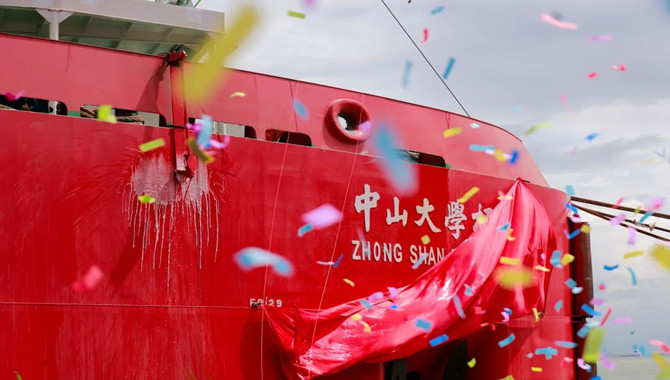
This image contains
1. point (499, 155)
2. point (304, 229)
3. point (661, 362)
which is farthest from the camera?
point (499, 155)

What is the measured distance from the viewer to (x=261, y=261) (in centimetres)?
697

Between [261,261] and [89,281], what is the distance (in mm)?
1396

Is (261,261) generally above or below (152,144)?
below

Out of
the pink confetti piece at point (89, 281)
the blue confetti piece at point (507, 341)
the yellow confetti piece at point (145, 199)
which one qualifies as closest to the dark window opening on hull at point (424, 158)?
the blue confetti piece at point (507, 341)

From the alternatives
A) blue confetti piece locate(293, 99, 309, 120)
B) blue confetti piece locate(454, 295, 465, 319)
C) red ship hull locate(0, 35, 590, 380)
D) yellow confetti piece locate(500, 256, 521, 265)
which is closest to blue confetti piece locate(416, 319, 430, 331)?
blue confetti piece locate(454, 295, 465, 319)

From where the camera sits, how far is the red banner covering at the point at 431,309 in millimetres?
6770

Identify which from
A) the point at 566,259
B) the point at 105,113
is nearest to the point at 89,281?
the point at 105,113

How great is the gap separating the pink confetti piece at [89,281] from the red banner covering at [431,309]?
136 centimetres

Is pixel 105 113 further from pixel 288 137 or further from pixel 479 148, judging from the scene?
pixel 479 148

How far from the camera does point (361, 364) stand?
706cm

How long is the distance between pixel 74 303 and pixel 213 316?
1.06 m

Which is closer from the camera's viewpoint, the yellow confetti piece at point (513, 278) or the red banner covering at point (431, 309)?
the red banner covering at point (431, 309)

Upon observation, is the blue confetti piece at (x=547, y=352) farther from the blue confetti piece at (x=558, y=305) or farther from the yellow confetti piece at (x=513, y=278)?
the yellow confetti piece at (x=513, y=278)

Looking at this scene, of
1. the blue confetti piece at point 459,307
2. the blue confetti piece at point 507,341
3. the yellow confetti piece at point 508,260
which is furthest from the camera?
the blue confetti piece at point 507,341
